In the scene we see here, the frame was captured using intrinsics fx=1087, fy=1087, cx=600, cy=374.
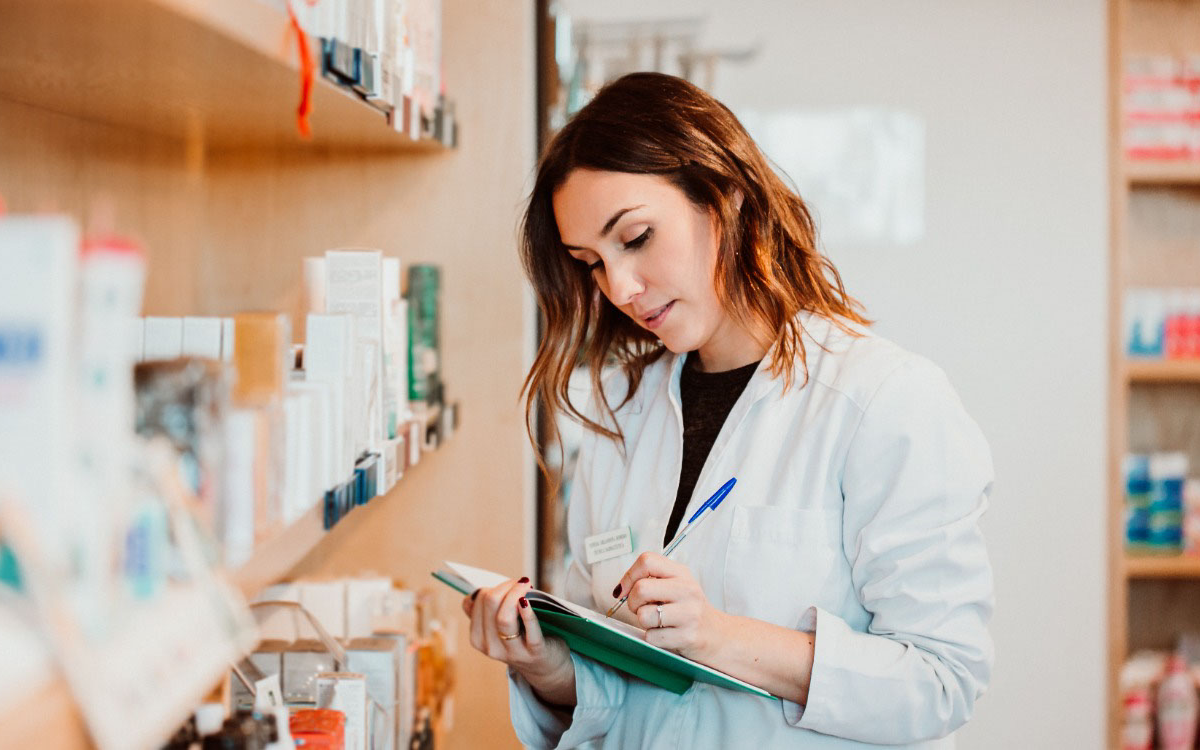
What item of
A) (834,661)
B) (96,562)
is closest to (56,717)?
(96,562)

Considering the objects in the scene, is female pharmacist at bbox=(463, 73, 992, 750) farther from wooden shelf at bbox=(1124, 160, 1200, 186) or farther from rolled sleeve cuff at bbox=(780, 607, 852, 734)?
wooden shelf at bbox=(1124, 160, 1200, 186)

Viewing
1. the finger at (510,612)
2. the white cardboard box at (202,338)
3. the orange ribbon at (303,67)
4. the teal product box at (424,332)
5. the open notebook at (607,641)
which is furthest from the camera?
the teal product box at (424,332)

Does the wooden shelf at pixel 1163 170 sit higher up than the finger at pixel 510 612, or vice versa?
the wooden shelf at pixel 1163 170

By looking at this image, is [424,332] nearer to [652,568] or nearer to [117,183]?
[117,183]

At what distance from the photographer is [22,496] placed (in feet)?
1.80

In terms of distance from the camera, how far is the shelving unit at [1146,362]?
326 centimetres

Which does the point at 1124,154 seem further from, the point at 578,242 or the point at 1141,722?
the point at 578,242

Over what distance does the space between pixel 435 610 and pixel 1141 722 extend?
2.30 meters

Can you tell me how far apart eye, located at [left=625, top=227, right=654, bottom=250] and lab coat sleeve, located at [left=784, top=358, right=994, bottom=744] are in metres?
0.39

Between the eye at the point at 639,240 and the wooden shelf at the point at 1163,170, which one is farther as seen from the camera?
the wooden shelf at the point at 1163,170

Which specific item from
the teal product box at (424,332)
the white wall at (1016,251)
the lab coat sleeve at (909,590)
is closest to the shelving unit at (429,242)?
the teal product box at (424,332)

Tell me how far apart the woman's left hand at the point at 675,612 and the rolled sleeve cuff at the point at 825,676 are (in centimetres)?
13

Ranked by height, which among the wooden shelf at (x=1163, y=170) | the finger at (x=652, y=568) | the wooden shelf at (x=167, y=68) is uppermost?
the wooden shelf at (x=1163, y=170)

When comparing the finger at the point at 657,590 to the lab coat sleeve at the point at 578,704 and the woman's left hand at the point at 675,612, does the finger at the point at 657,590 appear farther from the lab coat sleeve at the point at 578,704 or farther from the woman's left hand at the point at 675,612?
the lab coat sleeve at the point at 578,704
